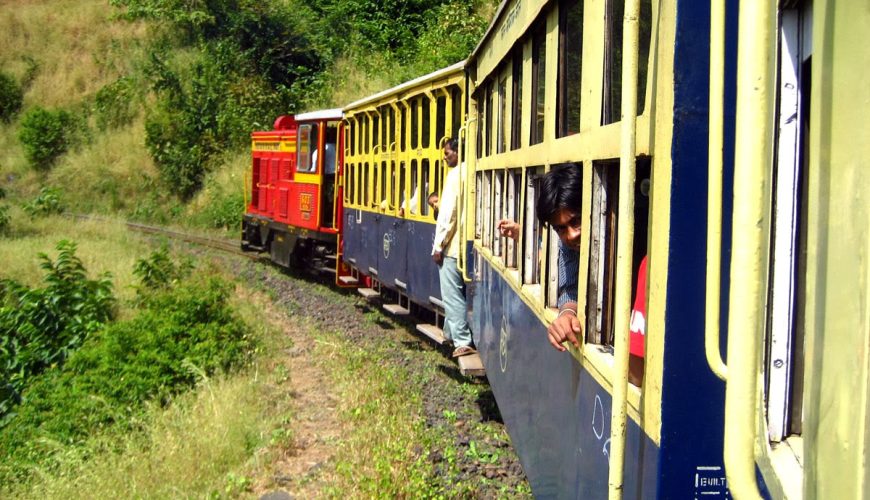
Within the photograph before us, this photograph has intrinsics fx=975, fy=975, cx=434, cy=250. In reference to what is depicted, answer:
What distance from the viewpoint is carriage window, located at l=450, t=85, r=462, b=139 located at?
8.58 m

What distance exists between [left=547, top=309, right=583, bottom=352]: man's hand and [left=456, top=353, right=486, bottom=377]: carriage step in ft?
13.3

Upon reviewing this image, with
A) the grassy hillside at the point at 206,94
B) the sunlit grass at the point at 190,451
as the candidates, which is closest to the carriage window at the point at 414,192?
the sunlit grass at the point at 190,451

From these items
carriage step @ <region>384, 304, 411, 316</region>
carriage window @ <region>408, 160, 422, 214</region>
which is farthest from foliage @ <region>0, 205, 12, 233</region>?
carriage window @ <region>408, 160, 422, 214</region>

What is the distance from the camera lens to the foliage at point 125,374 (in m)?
8.13

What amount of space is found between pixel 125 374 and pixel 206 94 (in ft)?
72.7

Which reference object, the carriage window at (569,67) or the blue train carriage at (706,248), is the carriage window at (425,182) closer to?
the blue train carriage at (706,248)

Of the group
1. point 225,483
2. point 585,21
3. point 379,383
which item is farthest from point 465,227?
point 585,21

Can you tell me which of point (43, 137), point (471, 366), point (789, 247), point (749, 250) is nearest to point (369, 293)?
point (471, 366)

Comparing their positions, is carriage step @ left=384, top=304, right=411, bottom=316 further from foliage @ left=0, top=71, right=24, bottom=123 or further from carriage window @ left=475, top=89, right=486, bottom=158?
foliage @ left=0, top=71, right=24, bottom=123

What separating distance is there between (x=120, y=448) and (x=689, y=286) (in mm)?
6353

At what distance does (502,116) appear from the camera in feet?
18.5

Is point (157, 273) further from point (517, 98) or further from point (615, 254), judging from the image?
point (615, 254)

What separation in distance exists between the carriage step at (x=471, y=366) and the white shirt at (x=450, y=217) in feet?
2.96

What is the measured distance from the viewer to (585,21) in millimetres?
3018
